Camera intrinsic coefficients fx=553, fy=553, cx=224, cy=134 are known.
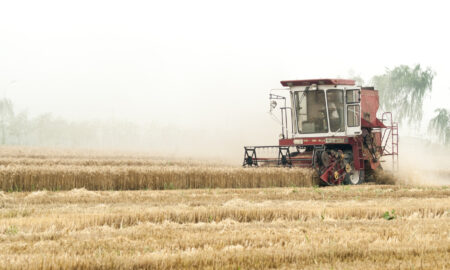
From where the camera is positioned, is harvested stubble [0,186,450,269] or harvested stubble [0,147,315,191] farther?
harvested stubble [0,147,315,191]

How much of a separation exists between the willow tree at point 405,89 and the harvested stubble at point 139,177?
49.1 m

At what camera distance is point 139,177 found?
1642cm

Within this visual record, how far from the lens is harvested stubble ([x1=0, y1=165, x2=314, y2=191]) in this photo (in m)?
15.5

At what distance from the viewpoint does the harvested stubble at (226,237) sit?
18.5 ft

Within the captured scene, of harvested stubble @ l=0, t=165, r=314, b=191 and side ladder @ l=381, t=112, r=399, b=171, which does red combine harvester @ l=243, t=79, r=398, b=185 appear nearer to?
harvested stubble @ l=0, t=165, r=314, b=191

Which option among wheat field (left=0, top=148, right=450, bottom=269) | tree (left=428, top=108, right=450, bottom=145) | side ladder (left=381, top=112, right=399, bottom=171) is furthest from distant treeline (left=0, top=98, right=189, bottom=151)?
wheat field (left=0, top=148, right=450, bottom=269)

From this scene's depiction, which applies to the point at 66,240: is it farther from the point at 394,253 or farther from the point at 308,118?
the point at 308,118

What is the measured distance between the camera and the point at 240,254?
19.4ft

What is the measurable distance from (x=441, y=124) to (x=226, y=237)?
238 feet

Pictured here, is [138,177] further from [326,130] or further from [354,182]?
[354,182]

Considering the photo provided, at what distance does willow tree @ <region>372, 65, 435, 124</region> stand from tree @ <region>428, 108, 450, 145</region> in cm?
1126

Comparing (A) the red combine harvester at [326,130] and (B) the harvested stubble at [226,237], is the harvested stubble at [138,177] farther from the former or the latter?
(B) the harvested stubble at [226,237]

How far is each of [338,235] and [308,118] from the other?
12018 millimetres

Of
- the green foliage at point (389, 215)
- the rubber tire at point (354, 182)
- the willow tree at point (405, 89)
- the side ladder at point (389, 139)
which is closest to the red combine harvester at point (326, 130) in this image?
the rubber tire at point (354, 182)
